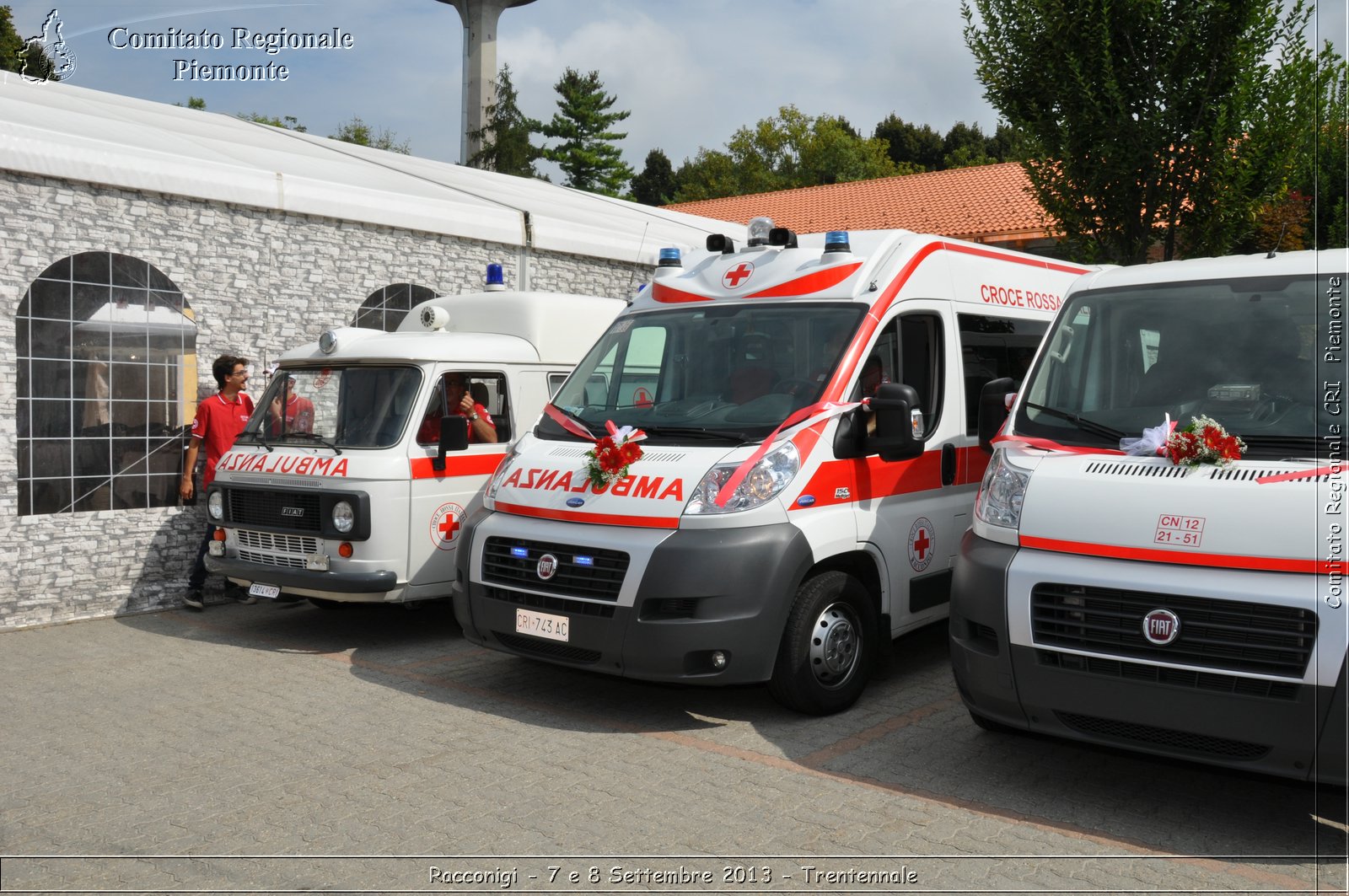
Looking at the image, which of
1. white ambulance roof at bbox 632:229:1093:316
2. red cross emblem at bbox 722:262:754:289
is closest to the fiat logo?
white ambulance roof at bbox 632:229:1093:316

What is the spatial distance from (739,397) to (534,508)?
1282mm

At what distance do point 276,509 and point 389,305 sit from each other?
12.0 feet

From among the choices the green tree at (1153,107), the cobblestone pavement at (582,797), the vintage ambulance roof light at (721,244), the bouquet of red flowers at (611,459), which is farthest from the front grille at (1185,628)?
the green tree at (1153,107)

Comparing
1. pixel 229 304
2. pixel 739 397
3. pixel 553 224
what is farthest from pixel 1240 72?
pixel 229 304

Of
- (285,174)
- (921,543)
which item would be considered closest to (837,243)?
(921,543)

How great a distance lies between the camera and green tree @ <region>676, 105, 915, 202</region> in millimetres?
57969

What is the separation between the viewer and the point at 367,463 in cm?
782

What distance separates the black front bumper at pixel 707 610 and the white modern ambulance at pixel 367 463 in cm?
210

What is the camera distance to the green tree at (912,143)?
65438mm

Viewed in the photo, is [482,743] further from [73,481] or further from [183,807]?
[73,481]

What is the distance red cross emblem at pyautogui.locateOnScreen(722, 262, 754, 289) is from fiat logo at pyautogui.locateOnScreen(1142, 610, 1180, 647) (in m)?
3.33

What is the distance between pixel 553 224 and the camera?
12531mm

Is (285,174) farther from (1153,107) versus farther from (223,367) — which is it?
(1153,107)

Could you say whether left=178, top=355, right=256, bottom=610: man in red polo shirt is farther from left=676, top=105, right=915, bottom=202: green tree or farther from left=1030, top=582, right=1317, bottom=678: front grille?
left=676, top=105, right=915, bottom=202: green tree
